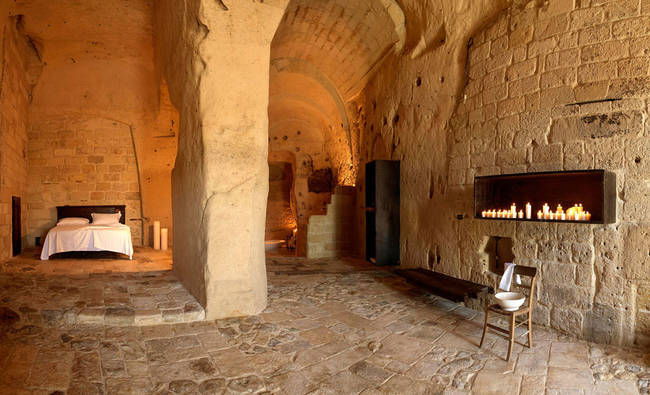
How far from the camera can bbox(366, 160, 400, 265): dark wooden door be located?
650 centimetres

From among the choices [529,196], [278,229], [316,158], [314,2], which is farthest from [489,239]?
[278,229]

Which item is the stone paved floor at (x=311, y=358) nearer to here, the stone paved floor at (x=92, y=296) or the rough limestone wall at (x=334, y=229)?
the stone paved floor at (x=92, y=296)

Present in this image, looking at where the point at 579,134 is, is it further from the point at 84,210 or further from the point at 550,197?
the point at 84,210

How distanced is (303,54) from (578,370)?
799cm

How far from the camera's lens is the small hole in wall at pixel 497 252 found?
4.56 m

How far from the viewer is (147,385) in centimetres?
254

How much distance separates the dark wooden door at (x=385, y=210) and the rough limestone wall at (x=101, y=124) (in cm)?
567

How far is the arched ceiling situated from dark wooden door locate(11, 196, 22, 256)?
21.0ft

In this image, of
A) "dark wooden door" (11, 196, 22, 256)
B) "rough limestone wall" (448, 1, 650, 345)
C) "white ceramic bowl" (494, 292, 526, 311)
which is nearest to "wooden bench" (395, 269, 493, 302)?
"rough limestone wall" (448, 1, 650, 345)

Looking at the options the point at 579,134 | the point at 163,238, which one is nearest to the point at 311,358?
the point at 579,134

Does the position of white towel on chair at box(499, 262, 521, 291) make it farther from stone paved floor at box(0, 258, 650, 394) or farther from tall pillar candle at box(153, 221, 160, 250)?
tall pillar candle at box(153, 221, 160, 250)

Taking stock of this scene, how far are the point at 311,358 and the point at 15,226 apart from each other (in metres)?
7.81

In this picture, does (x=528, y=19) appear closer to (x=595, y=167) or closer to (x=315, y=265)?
(x=595, y=167)

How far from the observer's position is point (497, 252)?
4684 mm
